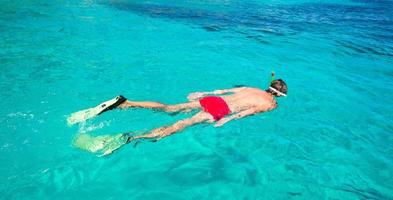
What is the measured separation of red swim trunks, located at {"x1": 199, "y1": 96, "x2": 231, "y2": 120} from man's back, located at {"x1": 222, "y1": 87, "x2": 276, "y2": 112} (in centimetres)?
18

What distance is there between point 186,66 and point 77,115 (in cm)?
437

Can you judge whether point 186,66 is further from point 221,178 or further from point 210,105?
point 221,178

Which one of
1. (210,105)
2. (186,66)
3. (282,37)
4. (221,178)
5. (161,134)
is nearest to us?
(221,178)

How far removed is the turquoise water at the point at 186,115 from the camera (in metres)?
4.91

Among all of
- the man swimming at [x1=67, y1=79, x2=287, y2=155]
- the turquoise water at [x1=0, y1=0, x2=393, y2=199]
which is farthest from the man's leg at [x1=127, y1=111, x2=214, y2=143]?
the turquoise water at [x1=0, y1=0, x2=393, y2=199]

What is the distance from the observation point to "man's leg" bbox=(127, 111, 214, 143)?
5.41 m

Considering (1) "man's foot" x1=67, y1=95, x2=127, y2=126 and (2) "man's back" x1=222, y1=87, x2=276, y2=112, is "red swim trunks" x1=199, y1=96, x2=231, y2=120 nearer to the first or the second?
(2) "man's back" x1=222, y1=87, x2=276, y2=112

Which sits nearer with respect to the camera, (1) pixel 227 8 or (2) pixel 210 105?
(2) pixel 210 105

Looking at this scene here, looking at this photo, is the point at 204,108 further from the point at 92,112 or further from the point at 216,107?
the point at 92,112

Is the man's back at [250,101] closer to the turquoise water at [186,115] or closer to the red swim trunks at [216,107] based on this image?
the red swim trunks at [216,107]

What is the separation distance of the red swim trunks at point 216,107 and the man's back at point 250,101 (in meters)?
0.18

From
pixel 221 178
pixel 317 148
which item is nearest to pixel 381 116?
pixel 317 148

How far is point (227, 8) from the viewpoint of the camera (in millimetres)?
20047

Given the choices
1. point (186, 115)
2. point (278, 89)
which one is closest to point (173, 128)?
point (186, 115)
